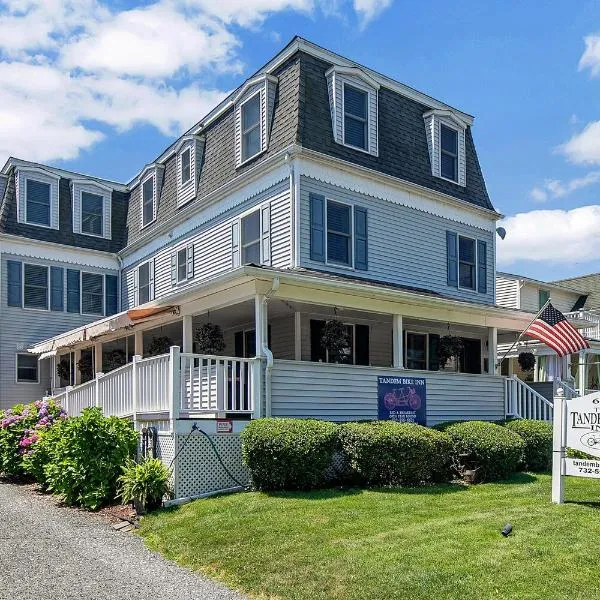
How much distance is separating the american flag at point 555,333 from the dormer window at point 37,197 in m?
16.4

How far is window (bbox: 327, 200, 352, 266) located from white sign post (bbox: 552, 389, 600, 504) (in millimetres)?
7476

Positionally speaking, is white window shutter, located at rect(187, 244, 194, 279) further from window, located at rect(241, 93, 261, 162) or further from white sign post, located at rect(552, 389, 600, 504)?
white sign post, located at rect(552, 389, 600, 504)

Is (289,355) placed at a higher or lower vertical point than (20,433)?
higher

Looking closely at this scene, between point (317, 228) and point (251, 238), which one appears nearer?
point (317, 228)

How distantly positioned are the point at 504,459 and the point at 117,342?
1402 centimetres

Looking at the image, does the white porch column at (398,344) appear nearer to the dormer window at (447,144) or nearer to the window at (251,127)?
the window at (251,127)

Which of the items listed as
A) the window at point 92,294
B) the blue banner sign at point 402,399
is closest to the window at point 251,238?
the blue banner sign at point 402,399

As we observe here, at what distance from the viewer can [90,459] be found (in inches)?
448

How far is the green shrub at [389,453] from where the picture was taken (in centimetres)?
1101

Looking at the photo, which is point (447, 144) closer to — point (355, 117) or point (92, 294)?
point (355, 117)

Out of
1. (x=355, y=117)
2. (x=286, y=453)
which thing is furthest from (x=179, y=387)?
(x=355, y=117)

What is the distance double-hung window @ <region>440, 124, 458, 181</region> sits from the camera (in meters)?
19.0

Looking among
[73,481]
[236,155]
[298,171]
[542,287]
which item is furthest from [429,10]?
[542,287]

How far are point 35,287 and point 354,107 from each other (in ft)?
40.4
